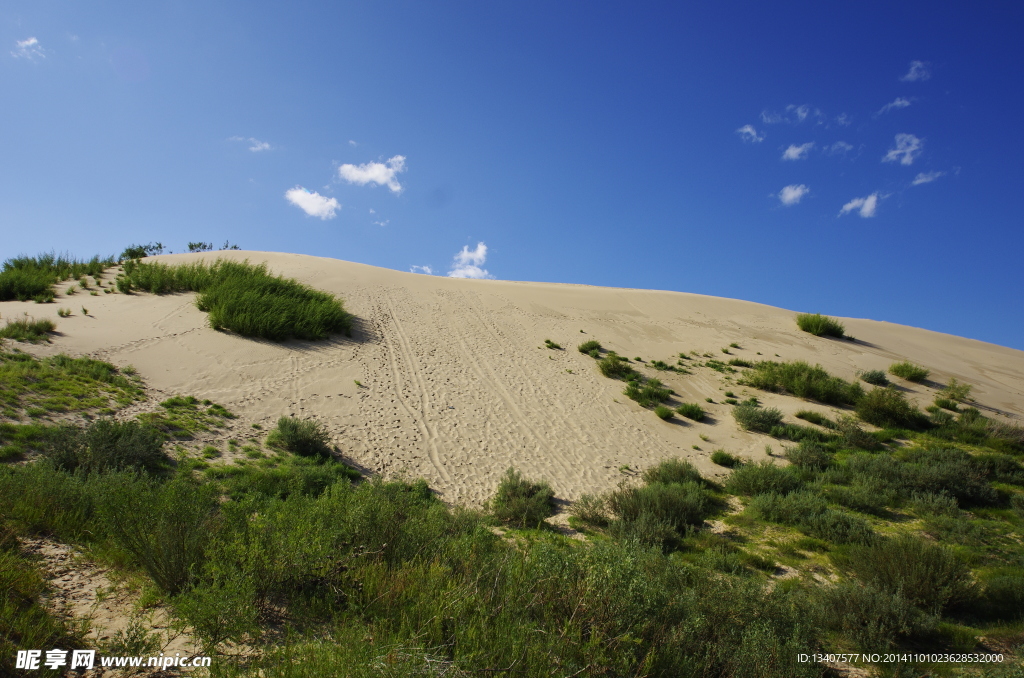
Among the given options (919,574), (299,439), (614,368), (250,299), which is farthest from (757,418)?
(250,299)

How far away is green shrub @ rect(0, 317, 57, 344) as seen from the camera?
31.9 feet

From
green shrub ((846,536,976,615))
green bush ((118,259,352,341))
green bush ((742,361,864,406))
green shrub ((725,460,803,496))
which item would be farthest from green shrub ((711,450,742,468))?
green bush ((118,259,352,341))

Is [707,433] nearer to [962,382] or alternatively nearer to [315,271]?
[962,382]

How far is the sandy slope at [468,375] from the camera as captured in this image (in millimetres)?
9977

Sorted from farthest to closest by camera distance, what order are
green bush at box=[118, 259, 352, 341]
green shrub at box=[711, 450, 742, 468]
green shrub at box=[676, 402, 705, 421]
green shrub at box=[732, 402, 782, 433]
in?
green bush at box=[118, 259, 352, 341]
green shrub at box=[676, 402, 705, 421]
green shrub at box=[732, 402, 782, 433]
green shrub at box=[711, 450, 742, 468]

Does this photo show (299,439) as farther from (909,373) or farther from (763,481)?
(909,373)

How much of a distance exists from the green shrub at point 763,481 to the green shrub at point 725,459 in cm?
121

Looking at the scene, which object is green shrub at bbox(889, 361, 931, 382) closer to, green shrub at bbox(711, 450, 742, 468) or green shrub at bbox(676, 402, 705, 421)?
green shrub at bbox(676, 402, 705, 421)

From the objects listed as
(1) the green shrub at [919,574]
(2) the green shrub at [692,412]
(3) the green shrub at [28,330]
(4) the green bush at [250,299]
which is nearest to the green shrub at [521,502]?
(1) the green shrub at [919,574]

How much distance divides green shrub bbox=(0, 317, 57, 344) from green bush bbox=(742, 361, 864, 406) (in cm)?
1993

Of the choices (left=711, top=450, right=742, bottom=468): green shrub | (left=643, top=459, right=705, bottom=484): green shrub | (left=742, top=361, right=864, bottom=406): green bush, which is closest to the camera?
(left=643, top=459, right=705, bottom=484): green shrub

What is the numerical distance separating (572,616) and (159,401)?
964 cm

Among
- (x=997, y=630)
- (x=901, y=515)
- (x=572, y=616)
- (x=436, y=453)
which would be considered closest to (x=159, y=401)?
(x=436, y=453)

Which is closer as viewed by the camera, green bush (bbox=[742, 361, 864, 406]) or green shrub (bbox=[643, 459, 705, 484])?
green shrub (bbox=[643, 459, 705, 484])
